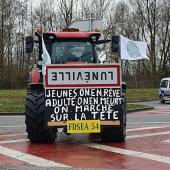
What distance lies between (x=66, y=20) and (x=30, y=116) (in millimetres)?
53762

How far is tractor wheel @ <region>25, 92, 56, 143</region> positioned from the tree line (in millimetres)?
47572

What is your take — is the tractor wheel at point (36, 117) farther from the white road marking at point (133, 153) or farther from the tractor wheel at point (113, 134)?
the tractor wheel at point (113, 134)

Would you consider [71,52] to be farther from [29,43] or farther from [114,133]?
[114,133]

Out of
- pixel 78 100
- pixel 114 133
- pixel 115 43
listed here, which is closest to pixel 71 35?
pixel 115 43

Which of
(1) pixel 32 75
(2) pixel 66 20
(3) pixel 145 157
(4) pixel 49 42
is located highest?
(2) pixel 66 20

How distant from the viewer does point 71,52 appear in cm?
1358

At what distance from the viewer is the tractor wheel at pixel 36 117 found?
40.0 ft

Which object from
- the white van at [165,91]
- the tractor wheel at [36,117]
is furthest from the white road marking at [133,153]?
the white van at [165,91]

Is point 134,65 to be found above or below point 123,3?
below

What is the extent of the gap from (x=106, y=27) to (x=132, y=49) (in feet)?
168

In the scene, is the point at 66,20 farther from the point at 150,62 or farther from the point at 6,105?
the point at 6,105

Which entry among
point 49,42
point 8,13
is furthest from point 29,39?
point 8,13

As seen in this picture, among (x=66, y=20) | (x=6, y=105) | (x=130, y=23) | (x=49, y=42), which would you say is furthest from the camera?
(x=130, y=23)

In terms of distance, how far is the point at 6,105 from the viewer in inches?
1121
